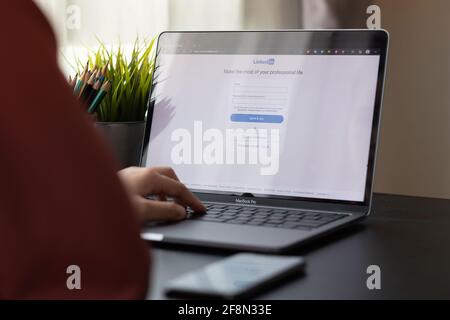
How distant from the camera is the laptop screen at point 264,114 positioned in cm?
108

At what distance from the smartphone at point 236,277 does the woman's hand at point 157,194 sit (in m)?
0.18

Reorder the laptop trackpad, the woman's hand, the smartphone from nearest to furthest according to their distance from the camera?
the smartphone
the laptop trackpad
the woman's hand

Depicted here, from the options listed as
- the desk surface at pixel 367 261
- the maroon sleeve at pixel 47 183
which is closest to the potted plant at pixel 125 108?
the desk surface at pixel 367 261

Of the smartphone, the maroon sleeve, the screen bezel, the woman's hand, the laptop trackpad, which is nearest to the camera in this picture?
the maroon sleeve

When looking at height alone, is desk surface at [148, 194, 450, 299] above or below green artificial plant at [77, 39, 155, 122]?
below

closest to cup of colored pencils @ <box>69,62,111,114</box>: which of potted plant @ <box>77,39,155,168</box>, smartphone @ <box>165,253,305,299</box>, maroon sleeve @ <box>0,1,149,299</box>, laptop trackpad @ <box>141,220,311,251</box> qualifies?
potted plant @ <box>77,39,155,168</box>

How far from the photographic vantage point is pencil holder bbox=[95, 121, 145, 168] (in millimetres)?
1224

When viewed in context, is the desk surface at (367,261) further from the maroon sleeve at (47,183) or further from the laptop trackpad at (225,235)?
the maroon sleeve at (47,183)

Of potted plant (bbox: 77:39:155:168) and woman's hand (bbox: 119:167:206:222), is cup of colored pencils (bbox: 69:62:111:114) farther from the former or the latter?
woman's hand (bbox: 119:167:206:222)

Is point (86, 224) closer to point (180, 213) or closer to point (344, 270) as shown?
point (344, 270)

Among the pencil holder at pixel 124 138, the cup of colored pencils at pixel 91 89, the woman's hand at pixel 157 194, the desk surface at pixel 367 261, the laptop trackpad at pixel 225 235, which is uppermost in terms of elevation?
the cup of colored pencils at pixel 91 89

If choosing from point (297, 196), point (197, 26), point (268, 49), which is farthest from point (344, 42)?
point (197, 26)

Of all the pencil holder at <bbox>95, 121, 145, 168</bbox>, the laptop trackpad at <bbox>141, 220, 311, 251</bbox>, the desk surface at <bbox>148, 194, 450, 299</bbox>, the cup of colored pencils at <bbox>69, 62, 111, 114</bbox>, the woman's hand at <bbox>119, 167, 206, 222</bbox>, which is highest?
the cup of colored pencils at <bbox>69, 62, 111, 114</bbox>

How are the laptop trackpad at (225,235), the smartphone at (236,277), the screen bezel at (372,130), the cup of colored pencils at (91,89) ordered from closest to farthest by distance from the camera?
the smartphone at (236,277), the laptop trackpad at (225,235), the screen bezel at (372,130), the cup of colored pencils at (91,89)
